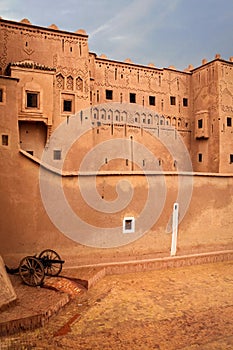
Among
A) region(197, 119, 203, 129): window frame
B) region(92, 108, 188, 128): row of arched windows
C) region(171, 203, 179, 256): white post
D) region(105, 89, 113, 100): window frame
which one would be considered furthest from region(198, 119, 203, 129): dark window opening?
region(171, 203, 179, 256): white post

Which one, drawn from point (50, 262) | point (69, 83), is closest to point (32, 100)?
point (69, 83)

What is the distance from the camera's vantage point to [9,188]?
32.0ft

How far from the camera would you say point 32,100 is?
15.7 m

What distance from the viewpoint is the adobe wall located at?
32.2ft

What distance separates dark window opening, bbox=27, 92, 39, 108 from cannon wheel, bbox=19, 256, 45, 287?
951cm

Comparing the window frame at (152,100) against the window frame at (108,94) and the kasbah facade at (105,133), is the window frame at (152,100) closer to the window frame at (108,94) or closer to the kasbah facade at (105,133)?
the kasbah facade at (105,133)

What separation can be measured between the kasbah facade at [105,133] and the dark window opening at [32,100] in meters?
0.05

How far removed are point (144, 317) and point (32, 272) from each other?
10.5 ft

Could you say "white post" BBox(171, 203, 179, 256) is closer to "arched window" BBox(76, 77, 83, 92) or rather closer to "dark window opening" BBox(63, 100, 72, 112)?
"dark window opening" BBox(63, 100, 72, 112)

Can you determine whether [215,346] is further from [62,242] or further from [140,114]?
[140,114]

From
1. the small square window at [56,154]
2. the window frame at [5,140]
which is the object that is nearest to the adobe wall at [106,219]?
the window frame at [5,140]

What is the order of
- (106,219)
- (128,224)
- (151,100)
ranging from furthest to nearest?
(151,100) < (128,224) < (106,219)

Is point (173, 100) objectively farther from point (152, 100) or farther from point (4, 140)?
point (4, 140)

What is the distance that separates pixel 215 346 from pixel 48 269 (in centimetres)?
518
